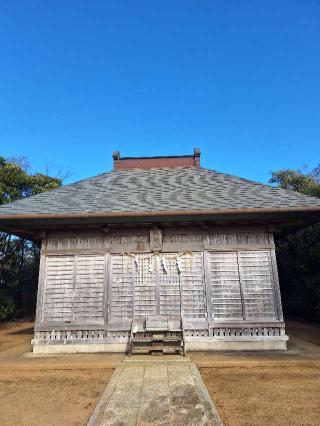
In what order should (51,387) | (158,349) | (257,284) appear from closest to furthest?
(51,387)
(158,349)
(257,284)

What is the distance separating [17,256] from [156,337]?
46.3ft

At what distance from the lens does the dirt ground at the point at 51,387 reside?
148 inches

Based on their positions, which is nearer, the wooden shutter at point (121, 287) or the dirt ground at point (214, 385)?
the dirt ground at point (214, 385)

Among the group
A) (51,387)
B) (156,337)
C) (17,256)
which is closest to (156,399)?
(51,387)

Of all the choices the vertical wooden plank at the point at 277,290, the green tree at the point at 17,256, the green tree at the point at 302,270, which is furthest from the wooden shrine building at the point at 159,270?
the green tree at the point at 17,256

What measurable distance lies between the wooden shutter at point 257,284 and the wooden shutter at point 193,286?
1.16 meters

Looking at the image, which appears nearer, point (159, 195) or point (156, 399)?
point (156, 399)

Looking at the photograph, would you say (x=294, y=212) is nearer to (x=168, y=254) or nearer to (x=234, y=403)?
(x=168, y=254)

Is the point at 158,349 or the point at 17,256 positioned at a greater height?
the point at 17,256

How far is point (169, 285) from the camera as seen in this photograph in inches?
299

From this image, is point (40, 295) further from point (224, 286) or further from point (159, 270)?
point (224, 286)

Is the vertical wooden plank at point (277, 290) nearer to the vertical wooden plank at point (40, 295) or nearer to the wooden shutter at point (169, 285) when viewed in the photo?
the wooden shutter at point (169, 285)

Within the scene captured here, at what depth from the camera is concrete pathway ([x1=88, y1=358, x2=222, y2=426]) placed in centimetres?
→ 344

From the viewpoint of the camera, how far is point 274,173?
1967 cm
